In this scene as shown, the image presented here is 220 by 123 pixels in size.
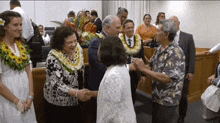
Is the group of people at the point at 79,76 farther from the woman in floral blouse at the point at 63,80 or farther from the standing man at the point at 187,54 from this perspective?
the standing man at the point at 187,54

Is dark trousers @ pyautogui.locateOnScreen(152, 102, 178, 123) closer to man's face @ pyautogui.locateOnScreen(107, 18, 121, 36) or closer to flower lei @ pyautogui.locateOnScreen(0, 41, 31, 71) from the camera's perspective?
man's face @ pyautogui.locateOnScreen(107, 18, 121, 36)

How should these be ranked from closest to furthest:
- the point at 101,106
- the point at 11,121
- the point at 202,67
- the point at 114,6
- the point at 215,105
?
the point at 101,106 → the point at 11,121 → the point at 215,105 → the point at 202,67 → the point at 114,6

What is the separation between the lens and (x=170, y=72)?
1.92 m

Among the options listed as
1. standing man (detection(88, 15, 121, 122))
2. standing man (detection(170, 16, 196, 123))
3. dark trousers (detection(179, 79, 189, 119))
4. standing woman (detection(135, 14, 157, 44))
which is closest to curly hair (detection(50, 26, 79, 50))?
standing man (detection(88, 15, 121, 122))

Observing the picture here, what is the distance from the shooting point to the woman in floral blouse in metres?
1.88

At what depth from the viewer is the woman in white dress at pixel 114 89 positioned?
1.45 metres

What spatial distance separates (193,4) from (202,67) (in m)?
3.20

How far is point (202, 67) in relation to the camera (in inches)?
172

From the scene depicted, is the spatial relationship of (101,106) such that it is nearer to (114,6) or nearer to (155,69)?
(155,69)

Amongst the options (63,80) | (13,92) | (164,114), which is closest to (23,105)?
(13,92)

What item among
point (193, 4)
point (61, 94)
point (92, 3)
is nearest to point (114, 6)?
point (92, 3)

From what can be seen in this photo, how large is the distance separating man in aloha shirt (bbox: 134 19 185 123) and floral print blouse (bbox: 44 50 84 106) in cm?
64

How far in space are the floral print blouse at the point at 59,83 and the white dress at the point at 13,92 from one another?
0.70ft

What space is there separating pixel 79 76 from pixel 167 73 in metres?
0.85
